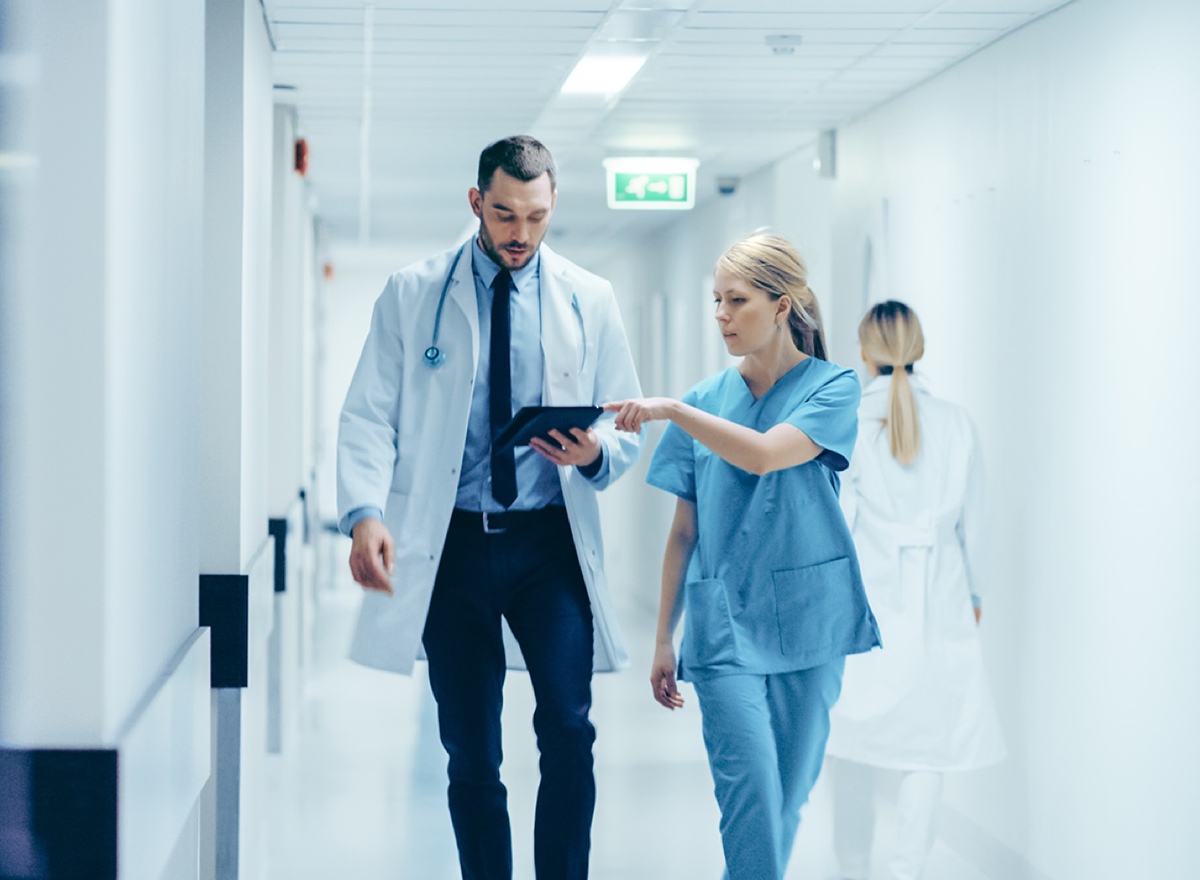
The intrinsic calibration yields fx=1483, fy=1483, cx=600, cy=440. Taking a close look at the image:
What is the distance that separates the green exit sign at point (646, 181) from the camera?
717 centimetres

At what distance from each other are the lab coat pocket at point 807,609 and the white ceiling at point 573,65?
2.06 metres

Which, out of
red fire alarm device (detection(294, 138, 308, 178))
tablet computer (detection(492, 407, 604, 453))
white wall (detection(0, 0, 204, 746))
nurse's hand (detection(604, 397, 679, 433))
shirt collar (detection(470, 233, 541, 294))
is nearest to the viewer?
white wall (detection(0, 0, 204, 746))

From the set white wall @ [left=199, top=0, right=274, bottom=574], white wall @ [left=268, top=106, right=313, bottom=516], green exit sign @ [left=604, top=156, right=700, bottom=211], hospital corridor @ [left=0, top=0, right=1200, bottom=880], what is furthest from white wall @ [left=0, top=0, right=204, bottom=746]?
green exit sign @ [left=604, top=156, right=700, bottom=211]

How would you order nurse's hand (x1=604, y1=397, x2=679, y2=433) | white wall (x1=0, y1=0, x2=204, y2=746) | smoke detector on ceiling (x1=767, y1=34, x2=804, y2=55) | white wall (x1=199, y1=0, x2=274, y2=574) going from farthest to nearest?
smoke detector on ceiling (x1=767, y1=34, x2=804, y2=55) → white wall (x1=199, y1=0, x2=274, y2=574) → nurse's hand (x1=604, y1=397, x2=679, y2=433) → white wall (x1=0, y1=0, x2=204, y2=746)

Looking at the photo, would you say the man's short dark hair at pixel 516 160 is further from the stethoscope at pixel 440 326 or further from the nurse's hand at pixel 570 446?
the nurse's hand at pixel 570 446

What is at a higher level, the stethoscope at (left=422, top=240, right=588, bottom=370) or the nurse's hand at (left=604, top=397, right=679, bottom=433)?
the stethoscope at (left=422, top=240, right=588, bottom=370)

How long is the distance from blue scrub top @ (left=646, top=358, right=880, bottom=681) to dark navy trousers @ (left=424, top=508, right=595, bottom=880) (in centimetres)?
26

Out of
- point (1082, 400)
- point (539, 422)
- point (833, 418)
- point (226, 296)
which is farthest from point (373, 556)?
point (1082, 400)

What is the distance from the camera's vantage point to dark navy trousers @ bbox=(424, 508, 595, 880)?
9.80 ft

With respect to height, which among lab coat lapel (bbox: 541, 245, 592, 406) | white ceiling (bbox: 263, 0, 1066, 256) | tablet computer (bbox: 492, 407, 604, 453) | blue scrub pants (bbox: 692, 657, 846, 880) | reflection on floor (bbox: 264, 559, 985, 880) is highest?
white ceiling (bbox: 263, 0, 1066, 256)

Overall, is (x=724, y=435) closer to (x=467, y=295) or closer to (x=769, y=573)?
(x=769, y=573)

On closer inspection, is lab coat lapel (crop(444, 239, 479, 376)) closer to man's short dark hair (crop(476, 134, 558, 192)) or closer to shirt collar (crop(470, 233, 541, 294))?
shirt collar (crop(470, 233, 541, 294))

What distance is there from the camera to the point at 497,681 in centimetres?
305

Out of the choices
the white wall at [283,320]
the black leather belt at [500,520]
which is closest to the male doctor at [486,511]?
the black leather belt at [500,520]
